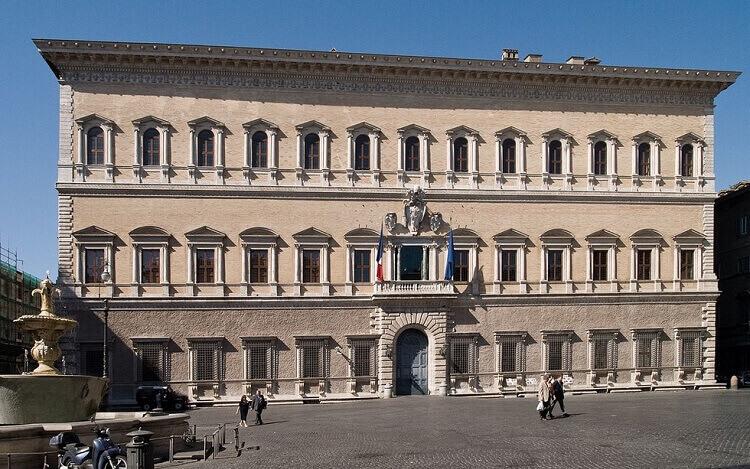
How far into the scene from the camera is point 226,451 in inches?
894

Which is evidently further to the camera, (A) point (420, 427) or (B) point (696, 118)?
(B) point (696, 118)

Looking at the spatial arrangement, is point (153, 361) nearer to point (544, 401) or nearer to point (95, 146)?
point (95, 146)

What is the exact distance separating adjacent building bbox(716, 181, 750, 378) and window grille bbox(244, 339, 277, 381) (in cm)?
2507

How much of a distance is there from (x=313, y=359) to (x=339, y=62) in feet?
44.3

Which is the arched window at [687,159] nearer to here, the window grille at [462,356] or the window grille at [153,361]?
the window grille at [462,356]

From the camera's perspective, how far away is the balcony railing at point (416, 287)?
3978 centimetres

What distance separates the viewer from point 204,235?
3900 centimetres

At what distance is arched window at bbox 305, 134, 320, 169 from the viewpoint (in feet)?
133

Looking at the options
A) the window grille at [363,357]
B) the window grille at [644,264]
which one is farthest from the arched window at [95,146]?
the window grille at [644,264]

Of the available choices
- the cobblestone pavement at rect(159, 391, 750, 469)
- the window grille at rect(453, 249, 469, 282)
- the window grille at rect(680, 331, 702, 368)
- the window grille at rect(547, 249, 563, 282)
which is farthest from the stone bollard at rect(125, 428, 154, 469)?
the window grille at rect(680, 331, 702, 368)

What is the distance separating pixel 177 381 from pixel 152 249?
19.2 ft

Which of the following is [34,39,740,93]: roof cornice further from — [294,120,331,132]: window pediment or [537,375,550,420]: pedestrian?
[537,375,550,420]: pedestrian

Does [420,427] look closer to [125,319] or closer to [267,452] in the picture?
[267,452]

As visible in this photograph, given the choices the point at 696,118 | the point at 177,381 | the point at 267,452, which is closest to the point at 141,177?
the point at 177,381
